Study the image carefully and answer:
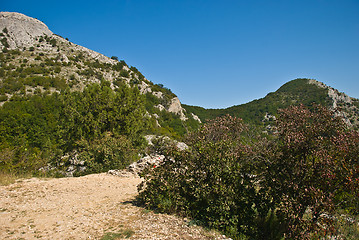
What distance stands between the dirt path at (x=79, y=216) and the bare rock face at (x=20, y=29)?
192ft

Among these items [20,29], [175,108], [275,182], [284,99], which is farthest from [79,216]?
[284,99]

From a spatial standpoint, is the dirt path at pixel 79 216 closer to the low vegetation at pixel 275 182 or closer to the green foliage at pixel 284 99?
the low vegetation at pixel 275 182

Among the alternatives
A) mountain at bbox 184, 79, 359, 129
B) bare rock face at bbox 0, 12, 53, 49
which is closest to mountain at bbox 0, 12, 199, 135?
bare rock face at bbox 0, 12, 53, 49

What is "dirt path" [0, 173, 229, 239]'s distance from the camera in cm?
487

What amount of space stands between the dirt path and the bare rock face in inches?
2303

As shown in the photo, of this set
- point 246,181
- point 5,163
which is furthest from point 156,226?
point 5,163

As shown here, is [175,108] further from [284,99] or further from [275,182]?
[275,182]

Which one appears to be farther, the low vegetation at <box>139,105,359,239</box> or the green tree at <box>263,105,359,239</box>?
the low vegetation at <box>139,105,359,239</box>

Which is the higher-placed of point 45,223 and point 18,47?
point 18,47

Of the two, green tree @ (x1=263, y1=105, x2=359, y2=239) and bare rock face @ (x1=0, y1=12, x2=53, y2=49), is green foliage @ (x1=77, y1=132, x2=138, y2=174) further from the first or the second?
bare rock face @ (x1=0, y1=12, x2=53, y2=49)

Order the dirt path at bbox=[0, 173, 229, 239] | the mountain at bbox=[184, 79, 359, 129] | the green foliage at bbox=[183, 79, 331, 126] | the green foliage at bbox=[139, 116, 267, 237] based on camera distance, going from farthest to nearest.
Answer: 1. the green foliage at bbox=[183, 79, 331, 126]
2. the mountain at bbox=[184, 79, 359, 129]
3. the green foliage at bbox=[139, 116, 267, 237]
4. the dirt path at bbox=[0, 173, 229, 239]

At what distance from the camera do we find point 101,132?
17.4 m

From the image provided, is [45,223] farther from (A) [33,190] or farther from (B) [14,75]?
(B) [14,75]

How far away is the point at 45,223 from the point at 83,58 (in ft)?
196
